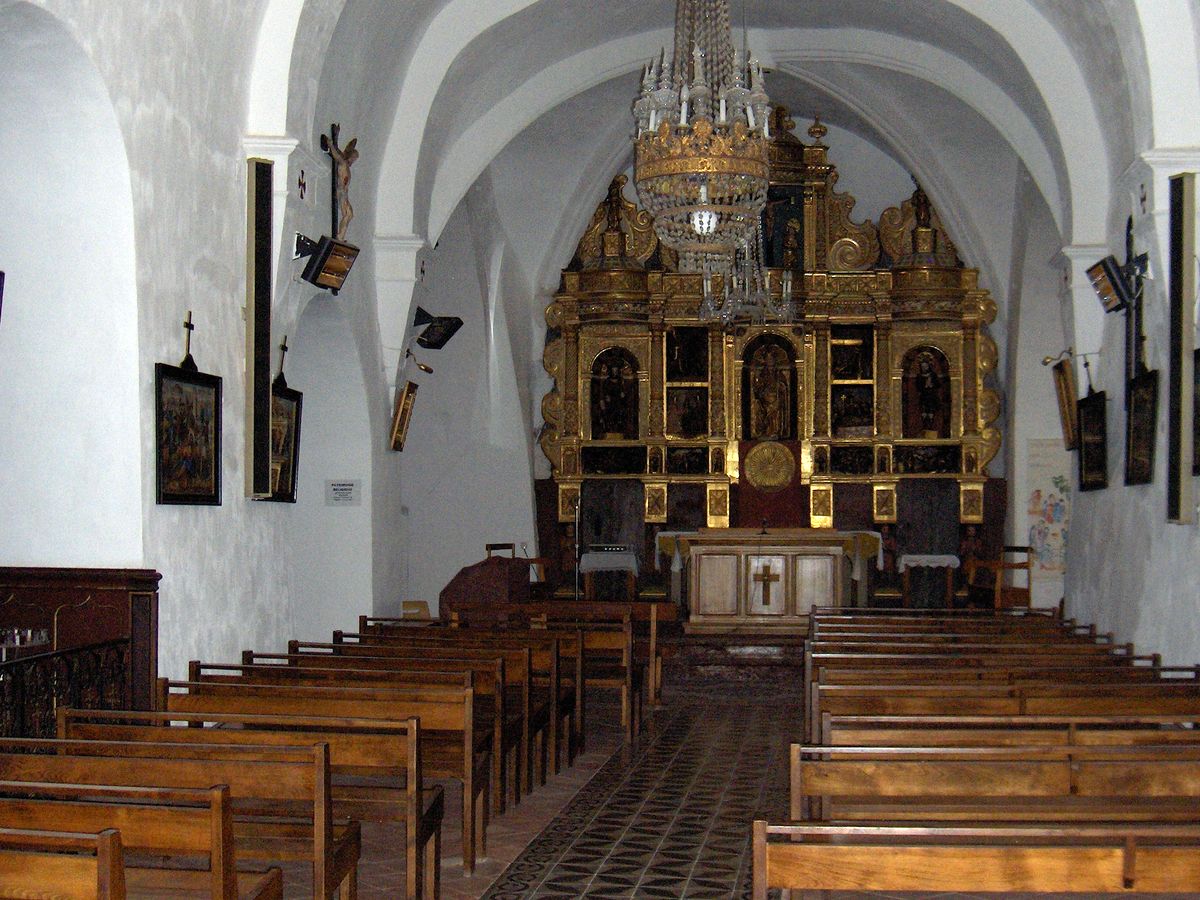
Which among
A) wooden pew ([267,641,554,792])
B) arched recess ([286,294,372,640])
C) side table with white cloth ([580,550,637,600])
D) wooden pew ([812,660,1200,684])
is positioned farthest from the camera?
side table with white cloth ([580,550,637,600])

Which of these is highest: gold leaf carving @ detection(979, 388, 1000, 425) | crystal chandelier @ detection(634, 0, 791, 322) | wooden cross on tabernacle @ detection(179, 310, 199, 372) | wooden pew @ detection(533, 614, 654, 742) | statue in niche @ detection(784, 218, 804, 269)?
statue in niche @ detection(784, 218, 804, 269)

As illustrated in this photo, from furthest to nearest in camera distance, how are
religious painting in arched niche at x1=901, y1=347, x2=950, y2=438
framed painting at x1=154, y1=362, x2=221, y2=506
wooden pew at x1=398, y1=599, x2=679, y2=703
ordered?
1. religious painting in arched niche at x1=901, y1=347, x2=950, y2=438
2. wooden pew at x1=398, y1=599, x2=679, y2=703
3. framed painting at x1=154, y1=362, x2=221, y2=506

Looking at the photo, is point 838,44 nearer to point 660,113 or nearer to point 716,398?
point 716,398

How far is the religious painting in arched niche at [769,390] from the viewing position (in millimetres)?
18562

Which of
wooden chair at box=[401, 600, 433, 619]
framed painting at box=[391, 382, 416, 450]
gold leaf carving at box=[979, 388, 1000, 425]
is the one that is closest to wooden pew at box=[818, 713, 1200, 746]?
framed painting at box=[391, 382, 416, 450]

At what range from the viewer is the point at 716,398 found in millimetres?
18422

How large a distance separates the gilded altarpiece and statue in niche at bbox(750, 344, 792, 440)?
18mm

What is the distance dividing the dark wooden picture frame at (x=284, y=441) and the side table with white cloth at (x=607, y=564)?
Answer: 7628 millimetres

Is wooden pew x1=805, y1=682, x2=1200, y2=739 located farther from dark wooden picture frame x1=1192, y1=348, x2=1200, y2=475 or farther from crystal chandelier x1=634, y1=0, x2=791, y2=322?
crystal chandelier x1=634, y1=0, x2=791, y2=322

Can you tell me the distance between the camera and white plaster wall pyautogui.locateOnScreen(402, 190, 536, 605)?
58.3 feet

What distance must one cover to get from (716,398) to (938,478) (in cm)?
295

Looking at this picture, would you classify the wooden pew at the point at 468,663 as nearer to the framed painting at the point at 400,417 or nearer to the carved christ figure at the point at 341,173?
the carved christ figure at the point at 341,173

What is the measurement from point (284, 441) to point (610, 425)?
9.21m

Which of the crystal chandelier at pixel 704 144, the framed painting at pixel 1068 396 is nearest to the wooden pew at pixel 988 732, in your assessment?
the crystal chandelier at pixel 704 144
